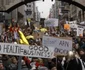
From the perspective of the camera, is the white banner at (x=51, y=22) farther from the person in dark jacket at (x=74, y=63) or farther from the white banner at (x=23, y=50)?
the white banner at (x=23, y=50)

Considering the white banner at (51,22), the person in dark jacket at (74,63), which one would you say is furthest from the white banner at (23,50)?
the white banner at (51,22)

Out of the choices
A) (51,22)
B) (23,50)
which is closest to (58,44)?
(23,50)

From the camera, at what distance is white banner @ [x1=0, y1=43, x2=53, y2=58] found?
315 inches

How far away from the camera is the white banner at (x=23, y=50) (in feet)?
26.2

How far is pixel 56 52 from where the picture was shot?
9797 millimetres

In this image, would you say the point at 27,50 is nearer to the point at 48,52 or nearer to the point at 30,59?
the point at 48,52

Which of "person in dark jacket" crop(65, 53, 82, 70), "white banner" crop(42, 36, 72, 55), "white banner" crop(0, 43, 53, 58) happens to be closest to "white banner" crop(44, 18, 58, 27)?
"white banner" crop(42, 36, 72, 55)

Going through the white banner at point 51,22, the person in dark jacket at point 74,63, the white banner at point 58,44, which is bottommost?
the person in dark jacket at point 74,63

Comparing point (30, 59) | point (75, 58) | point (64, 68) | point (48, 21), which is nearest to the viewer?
point (75, 58)

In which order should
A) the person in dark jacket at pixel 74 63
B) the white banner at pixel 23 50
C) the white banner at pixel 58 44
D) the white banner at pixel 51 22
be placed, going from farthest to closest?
1. the white banner at pixel 51 22
2. the white banner at pixel 58 44
3. the person in dark jacket at pixel 74 63
4. the white banner at pixel 23 50

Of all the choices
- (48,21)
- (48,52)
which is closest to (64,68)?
(48,52)

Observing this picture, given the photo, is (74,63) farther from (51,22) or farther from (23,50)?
(51,22)

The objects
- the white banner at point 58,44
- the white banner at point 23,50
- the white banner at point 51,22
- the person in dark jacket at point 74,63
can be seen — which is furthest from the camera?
the white banner at point 51,22

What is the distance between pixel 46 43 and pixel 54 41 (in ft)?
0.73
